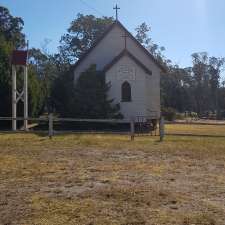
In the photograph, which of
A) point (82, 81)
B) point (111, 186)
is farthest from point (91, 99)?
point (111, 186)

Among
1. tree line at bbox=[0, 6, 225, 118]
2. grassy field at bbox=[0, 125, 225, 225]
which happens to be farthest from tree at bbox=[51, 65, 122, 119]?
grassy field at bbox=[0, 125, 225, 225]

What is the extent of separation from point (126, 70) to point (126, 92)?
5.25 feet

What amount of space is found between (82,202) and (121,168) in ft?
15.3

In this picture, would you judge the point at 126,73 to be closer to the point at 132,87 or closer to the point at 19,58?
the point at 132,87

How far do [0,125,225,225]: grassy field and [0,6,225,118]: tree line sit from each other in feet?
55.7

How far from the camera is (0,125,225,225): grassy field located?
7.80m

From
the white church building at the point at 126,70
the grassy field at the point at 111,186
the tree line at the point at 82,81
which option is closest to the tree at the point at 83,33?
the tree line at the point at 82,81

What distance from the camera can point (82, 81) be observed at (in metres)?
36.2

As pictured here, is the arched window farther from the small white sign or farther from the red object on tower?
the red object on tower

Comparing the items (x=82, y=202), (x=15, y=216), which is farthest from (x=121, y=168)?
(x=15, y=216)

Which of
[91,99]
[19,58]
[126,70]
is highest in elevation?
[19,58]

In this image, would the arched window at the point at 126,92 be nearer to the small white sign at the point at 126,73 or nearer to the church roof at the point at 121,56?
the small white sign at the point at 126,73

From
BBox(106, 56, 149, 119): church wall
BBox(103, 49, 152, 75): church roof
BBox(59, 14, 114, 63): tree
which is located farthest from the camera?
BBox(59, 14, 114, 63): tree

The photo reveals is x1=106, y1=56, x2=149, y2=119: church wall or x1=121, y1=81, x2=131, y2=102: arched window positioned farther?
x1=121, y1=81, x2=131, y2=102: arched window
